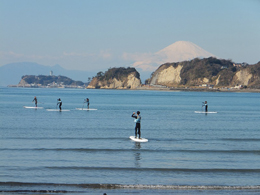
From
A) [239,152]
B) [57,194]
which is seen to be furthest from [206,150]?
[57,194]

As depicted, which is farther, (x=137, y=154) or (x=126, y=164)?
(x=137, y=154)

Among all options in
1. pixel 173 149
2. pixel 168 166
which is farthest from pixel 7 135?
pixel 168 166

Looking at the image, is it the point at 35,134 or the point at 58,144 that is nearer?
the point at 58,144

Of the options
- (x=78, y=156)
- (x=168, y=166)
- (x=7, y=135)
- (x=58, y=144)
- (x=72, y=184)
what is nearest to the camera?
(x=72, y=184)

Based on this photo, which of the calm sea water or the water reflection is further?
the water reflection

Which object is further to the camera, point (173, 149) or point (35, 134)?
point (35, 134)

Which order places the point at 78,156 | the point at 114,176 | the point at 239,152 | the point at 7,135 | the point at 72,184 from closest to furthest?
1. the point at 72,184
2. the point at 114,176
3. the point at 78,156
4. the point at 239,152
5. the point at 7,135

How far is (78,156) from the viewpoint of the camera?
25578 millimetres

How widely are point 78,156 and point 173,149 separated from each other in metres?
6.56

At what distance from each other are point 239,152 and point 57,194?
14.2 metres

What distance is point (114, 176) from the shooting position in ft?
68.0

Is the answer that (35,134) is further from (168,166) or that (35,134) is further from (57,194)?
(57,194)

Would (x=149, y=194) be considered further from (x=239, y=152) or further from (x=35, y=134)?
(x=35, y=134)

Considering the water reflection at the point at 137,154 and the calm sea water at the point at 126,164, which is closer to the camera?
the calm sea water at the point at 126,164
